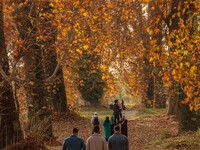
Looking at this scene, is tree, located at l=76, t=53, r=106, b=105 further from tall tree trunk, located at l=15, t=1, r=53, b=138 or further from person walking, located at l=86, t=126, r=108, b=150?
person walking, located at l=86, t=126, r=108, b=150

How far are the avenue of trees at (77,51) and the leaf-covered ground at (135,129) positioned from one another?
117 centimetres

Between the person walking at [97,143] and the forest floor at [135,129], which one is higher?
the person walking at [97,143]

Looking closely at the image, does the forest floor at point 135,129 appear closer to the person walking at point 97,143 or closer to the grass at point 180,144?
the grass at point 180,144

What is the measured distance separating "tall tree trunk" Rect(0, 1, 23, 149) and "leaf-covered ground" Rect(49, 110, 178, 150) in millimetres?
3033

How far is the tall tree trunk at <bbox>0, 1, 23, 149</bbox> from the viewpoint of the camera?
48.6ft

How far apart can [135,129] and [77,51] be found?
8.43 metres

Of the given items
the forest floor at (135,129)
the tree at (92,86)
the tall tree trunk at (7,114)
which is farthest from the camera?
the tree at (92,86)

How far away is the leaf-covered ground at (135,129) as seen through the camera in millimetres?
21000

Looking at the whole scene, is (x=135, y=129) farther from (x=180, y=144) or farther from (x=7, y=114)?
(x=7, y=114)

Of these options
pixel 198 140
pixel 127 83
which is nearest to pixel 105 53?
pixel 127 83

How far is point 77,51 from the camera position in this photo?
20.4 metres

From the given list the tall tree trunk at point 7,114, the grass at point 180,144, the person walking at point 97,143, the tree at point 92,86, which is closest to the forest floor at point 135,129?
the grass at point 180,144

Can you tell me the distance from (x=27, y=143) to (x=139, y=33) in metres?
33.9

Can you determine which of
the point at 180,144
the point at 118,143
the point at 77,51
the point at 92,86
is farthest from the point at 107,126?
the point at 92,86
